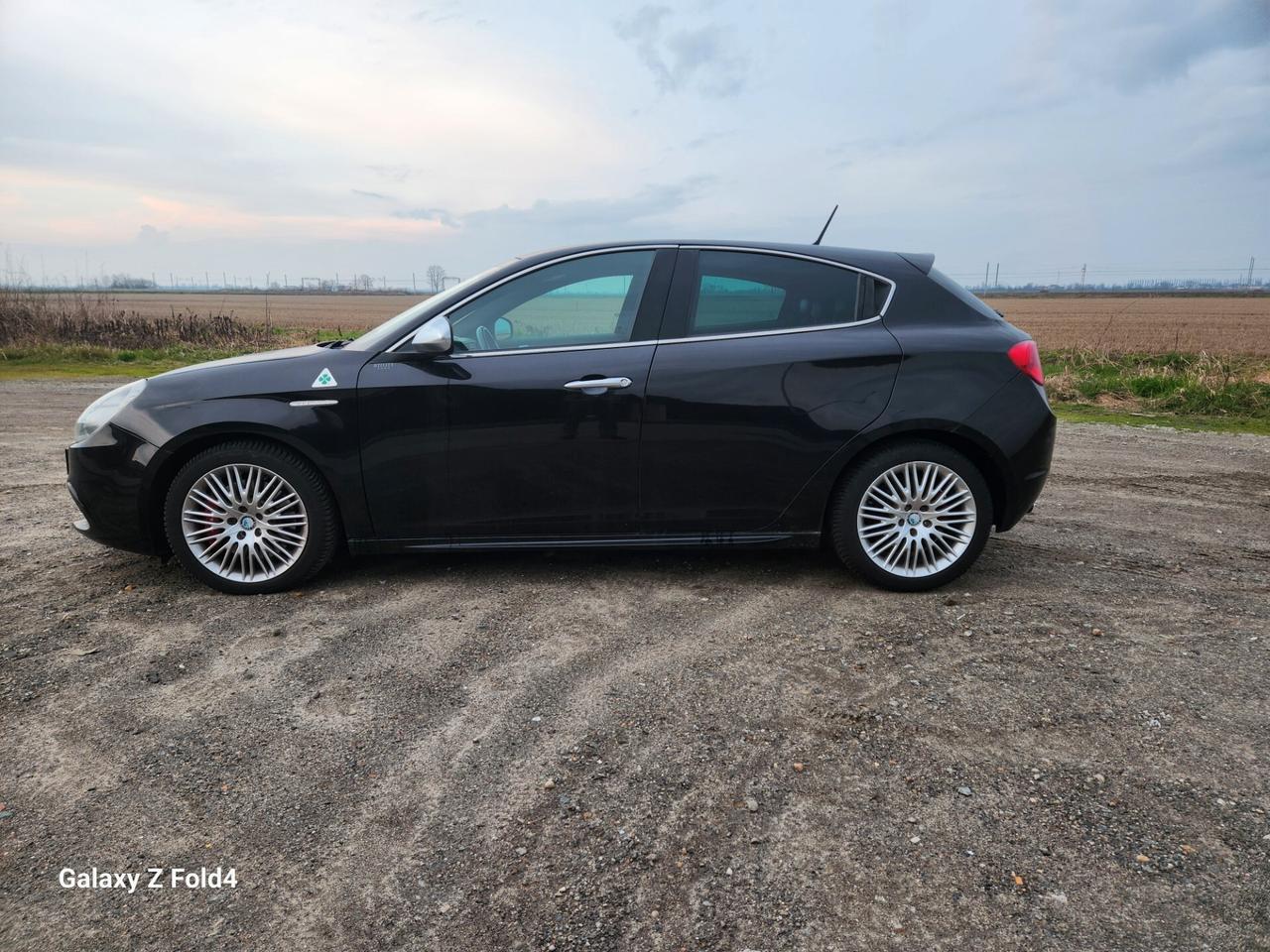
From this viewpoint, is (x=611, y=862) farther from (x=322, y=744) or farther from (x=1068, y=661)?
(x=1068, y=661)

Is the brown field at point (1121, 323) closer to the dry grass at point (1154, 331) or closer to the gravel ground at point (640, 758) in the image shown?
the dry grass at point (1154, 331)

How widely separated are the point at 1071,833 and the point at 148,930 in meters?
2.44

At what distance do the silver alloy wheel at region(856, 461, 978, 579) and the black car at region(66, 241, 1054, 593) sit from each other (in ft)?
0.04

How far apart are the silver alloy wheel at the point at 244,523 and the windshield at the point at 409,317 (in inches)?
32.1

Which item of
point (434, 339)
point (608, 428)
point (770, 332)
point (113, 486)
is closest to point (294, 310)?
point (113, 486)

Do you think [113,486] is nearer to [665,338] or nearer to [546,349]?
[546,349]

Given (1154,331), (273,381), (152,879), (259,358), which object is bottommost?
(152,879)

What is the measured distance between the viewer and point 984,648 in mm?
3641

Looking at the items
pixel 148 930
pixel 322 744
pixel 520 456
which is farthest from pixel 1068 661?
pixel 148 930

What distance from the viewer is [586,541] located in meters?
4.32

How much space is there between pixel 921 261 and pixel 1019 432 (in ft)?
3.42

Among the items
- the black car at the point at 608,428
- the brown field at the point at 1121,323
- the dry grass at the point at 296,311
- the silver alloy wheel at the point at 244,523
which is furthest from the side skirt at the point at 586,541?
the brown field at the point at 1121,323

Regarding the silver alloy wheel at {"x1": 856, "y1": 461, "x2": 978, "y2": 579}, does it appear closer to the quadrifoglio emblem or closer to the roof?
the roof

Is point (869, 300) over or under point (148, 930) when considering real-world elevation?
over
